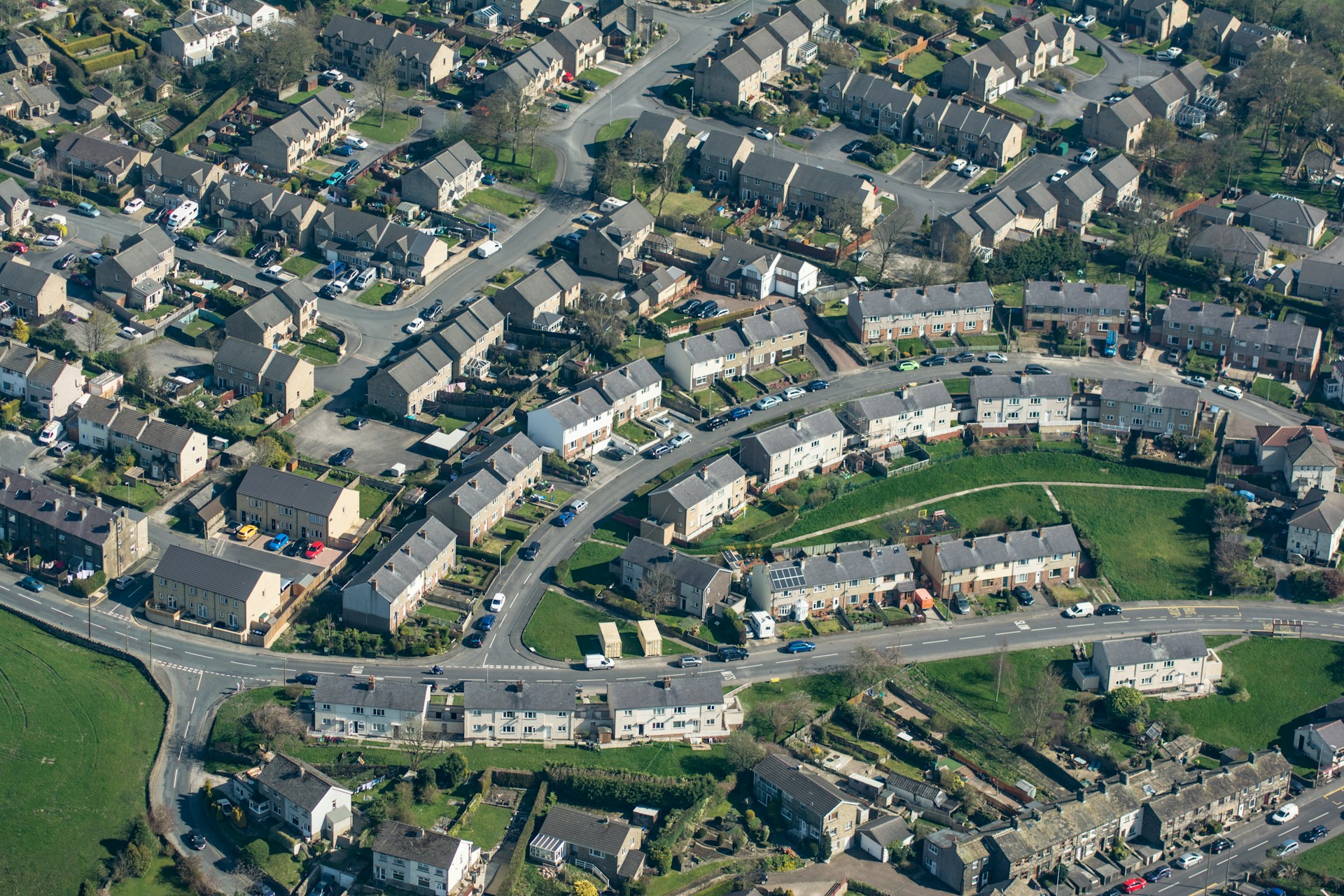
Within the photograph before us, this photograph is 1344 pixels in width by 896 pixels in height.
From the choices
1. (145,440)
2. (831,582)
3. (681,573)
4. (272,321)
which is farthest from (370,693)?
(272,321)

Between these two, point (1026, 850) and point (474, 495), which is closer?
point (1026, 850)

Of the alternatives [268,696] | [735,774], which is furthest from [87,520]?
[735,774]

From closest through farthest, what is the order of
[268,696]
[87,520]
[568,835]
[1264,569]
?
[568,835] → [268,696] → [87,520] → [1264,569]

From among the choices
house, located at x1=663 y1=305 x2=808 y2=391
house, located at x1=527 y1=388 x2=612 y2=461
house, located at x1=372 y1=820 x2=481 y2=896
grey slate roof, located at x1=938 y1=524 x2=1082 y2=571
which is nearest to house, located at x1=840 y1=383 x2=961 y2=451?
house, located at x1=663 y1=305 x2=808 y2=391

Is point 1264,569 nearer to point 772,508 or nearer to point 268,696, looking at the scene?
point 772,508

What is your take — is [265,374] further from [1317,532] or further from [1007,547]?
[1317,532]

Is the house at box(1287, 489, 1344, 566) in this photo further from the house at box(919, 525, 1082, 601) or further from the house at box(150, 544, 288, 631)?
the house at box(150, 544, 288, 631)

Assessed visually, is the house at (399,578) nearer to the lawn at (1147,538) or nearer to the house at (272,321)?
the house at (272,321)

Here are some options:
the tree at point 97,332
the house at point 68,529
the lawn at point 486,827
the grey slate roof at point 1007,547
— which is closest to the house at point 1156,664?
the grey slate roof at point 1007,547
